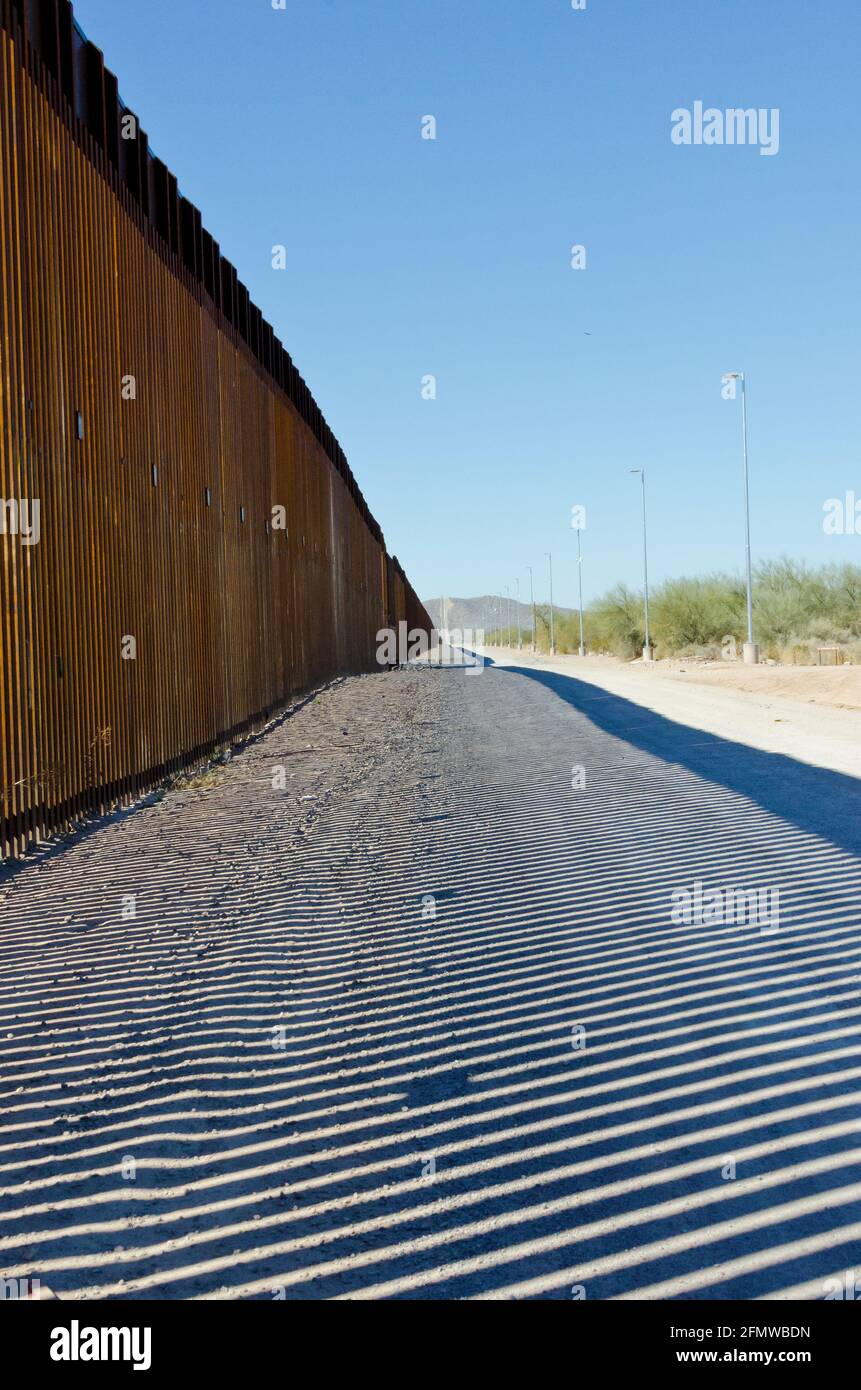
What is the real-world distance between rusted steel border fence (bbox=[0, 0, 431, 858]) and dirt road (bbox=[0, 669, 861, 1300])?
4.65ft

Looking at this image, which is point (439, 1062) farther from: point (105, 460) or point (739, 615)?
point (739, 615)

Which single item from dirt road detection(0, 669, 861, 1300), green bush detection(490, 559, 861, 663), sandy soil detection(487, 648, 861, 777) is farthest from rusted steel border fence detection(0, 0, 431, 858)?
green bush detection(490, 559, 861, 663)

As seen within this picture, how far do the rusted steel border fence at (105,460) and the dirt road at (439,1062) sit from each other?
1417mm

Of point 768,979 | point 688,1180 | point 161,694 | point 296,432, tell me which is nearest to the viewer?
point 688,1180

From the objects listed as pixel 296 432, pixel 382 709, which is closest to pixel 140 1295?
pixel 382 709

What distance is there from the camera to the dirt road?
8.89 feet

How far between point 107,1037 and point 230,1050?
1.71ft

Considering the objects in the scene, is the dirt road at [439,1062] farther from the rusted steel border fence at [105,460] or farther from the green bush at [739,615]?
the green bush at [739,615]

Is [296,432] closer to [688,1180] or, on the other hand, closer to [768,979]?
[768,979]

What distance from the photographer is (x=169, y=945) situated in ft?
18.3

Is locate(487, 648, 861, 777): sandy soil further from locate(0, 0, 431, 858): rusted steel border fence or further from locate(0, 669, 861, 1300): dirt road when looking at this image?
locate(0, 0, 431, 858): rusted steel border fence
